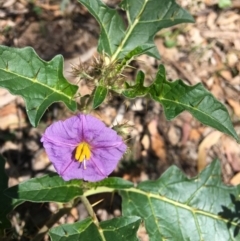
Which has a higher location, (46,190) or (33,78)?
(33,78)

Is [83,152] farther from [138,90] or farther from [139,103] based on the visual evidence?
[139,103]

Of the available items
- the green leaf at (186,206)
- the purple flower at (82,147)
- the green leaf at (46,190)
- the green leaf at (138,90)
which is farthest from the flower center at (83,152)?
the green leaf at (186,206)

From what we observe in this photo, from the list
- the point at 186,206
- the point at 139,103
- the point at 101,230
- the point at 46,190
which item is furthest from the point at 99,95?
the point at 139,103

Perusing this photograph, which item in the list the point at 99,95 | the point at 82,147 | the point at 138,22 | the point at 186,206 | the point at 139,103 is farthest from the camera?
the point at 139,103

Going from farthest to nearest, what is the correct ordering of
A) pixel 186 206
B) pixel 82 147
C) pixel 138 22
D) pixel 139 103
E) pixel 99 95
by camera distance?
1. pixel 139 103
2. pixel 186 206
3. pixel 138 22
4. pixel 82 147
5. pixel 99 95

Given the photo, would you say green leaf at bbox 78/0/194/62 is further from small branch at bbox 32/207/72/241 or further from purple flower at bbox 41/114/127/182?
small branch at bbox 32/207/72/241

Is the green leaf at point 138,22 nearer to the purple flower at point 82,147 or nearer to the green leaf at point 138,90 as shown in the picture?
the green leaf at point 138,90
